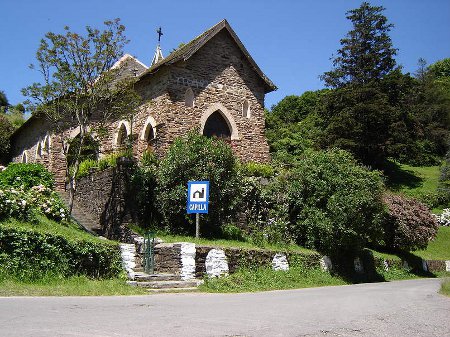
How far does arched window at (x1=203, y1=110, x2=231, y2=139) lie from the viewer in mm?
23609

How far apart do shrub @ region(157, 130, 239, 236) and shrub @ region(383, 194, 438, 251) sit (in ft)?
35.2

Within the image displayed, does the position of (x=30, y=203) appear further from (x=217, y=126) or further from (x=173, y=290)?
(x=217, y=126)

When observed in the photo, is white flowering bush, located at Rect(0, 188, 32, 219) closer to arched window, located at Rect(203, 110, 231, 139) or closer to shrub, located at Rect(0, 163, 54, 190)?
shrub, located at Rect(0, 163, 54, 190)

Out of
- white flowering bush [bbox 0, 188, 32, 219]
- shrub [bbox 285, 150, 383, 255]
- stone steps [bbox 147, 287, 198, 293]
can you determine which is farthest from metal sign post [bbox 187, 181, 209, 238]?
shrub [bbox 285, 150, 383, 255]

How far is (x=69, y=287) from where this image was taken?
1067 cm

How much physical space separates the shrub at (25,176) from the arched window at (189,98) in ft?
24.9

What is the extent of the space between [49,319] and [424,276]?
2353 cm

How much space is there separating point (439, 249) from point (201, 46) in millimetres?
21246

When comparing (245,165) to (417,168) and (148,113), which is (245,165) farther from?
(417,168)

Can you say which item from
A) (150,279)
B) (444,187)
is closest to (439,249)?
(444,187)

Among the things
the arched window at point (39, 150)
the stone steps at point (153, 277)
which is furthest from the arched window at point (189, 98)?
the arched window at point (39, 150)

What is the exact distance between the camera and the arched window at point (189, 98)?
74.0ft

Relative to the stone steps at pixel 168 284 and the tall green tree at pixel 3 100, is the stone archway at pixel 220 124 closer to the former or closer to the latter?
the stone steps at pixel 168 284

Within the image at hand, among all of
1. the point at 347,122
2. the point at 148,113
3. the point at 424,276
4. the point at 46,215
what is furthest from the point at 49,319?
the point at 347,122
